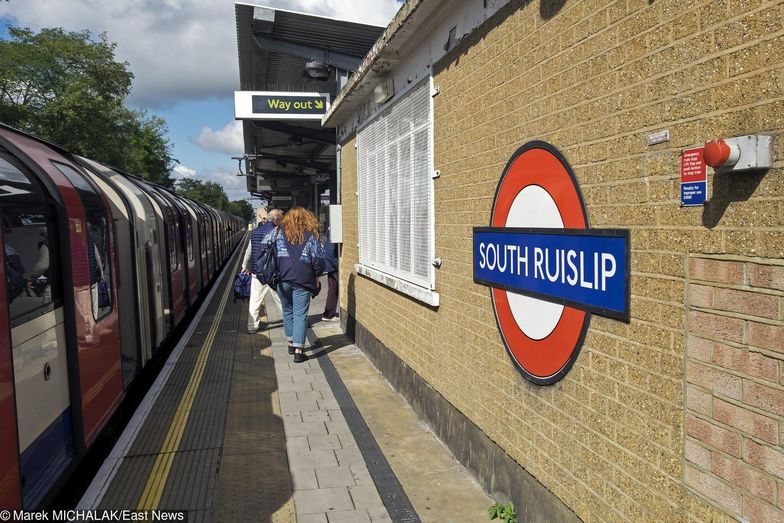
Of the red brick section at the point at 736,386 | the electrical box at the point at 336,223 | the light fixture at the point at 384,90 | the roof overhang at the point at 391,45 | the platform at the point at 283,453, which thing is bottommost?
the platform at the point at 283,453

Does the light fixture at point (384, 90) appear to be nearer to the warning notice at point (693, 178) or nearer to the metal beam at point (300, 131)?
the warning notice at point (693, 178)

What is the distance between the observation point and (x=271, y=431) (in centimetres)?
503

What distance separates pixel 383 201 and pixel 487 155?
9.64 ft

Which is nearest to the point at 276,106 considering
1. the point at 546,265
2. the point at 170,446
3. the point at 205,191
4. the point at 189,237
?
the point at 189,237

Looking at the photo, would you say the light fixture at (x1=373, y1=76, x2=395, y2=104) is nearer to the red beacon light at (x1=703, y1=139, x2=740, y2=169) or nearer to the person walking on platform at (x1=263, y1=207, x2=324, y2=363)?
the person walking on platform at (x1=263, y1=207, x2=324, y2=363)

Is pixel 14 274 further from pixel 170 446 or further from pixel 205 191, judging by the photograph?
pixel 205 191

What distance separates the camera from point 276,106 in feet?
36.9

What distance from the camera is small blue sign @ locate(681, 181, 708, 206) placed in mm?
1999

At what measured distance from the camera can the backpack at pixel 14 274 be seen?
2768 millimetres

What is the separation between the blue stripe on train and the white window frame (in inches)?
106

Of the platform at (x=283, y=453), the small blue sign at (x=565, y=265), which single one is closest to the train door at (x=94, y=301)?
the platform at (x=283, y=453)

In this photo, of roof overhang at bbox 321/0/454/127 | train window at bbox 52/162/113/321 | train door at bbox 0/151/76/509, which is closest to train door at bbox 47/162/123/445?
train window at bbox 52/162/113/321

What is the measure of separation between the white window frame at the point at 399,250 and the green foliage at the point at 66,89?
2061 cm

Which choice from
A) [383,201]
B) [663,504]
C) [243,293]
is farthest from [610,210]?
[243,293]
